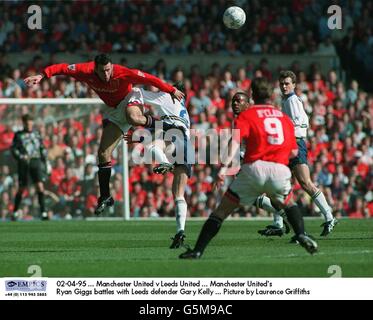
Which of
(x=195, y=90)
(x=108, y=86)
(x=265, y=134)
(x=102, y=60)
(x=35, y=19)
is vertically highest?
(x=35, y=19)

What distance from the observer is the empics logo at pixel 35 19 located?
27094 millimetres

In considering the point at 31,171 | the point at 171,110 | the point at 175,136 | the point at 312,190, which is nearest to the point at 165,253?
the point at 175,136

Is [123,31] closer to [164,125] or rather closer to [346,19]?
[346,19]

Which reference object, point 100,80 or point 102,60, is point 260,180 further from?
point 100,80

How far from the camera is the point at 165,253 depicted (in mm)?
13414

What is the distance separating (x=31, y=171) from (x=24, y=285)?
11773 millimetres

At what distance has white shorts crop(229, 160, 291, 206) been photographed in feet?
37.7

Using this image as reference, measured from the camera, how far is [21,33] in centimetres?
2783

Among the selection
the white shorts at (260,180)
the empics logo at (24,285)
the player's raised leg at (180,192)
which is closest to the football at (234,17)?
the player's raised leg at (180,192)

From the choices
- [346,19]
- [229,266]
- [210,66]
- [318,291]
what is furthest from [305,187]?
[346,19]

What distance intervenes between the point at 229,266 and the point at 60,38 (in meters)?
17.1

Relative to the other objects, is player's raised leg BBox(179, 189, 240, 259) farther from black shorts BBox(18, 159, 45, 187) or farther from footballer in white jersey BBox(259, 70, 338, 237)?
black shorts BBox(18, 159, 45, 187)

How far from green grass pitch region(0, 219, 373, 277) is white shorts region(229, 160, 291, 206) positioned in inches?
31.1

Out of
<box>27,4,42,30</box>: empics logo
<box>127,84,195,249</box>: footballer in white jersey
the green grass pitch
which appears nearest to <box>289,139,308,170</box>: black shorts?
the green grass pitch
